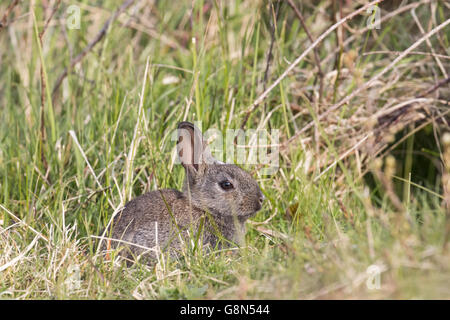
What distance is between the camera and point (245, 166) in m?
5.13

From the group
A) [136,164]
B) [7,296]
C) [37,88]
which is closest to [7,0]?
[37,88]

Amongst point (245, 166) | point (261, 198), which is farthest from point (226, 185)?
point (245, 166)

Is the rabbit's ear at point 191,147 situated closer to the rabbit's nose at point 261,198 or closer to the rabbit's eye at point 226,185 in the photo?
the rabbit's eye at point 226,185

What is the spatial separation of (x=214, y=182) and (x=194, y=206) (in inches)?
9.8

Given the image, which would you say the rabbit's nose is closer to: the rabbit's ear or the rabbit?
the rabbit

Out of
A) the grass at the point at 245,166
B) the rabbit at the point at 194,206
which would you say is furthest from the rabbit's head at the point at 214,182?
the grass at the point at 245,166

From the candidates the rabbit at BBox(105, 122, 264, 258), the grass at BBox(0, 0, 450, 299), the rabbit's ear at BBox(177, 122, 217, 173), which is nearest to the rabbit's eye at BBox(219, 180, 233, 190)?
the rabbit at BBox(105, 122, 264, 258)

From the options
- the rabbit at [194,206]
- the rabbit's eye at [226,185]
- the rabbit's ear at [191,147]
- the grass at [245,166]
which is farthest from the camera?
the rabbit's eye at [226,185]

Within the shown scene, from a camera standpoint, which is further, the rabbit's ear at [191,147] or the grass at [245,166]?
the rabbit's ear at [191,147]

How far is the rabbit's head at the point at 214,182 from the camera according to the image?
4.50 m

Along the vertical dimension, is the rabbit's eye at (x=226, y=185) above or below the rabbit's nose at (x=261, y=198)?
above

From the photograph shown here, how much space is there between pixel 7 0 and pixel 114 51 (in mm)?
1476

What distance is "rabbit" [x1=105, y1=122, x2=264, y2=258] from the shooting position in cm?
419
